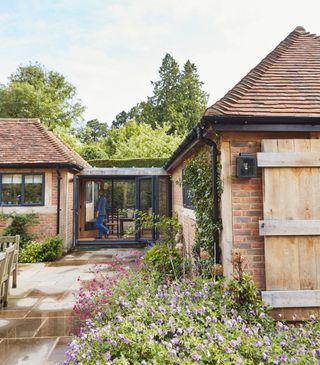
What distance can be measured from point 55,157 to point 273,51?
7544mm

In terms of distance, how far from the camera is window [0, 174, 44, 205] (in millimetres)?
10266

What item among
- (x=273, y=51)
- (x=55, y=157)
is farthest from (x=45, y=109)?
(x=273, y=51)

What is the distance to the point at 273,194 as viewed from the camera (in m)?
3.92

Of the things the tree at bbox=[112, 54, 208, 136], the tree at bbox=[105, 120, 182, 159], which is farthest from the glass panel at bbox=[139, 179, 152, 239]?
the tree at bbox=[112, 54, 208, 136]

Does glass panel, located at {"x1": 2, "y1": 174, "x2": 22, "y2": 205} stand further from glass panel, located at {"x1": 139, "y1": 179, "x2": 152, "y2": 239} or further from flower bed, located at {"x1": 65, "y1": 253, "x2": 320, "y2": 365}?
flower bed, located at {"x1": 65, "y1": 253, "x2": 320, "y2": 365}

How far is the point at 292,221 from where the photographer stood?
12.8 feet

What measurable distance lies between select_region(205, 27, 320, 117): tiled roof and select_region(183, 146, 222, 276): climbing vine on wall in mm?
967

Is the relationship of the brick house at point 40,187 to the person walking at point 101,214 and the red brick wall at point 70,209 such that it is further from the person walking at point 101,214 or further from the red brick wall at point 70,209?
the person walking at point 101,214

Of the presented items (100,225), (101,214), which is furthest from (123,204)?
(100,225)

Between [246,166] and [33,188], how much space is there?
842cm

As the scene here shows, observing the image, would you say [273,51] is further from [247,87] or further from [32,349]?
[32,349]

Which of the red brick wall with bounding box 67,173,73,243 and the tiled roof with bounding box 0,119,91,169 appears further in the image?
the red brick wall with bounding box 67,173,73,243

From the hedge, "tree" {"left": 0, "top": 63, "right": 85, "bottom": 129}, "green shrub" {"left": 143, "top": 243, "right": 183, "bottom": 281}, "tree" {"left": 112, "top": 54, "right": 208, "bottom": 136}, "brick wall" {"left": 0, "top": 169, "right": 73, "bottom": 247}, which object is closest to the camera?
"green shrub" {"left": 143, "top": 243, "right": 183, "bottom": 281}

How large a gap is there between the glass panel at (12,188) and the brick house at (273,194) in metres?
8.25
